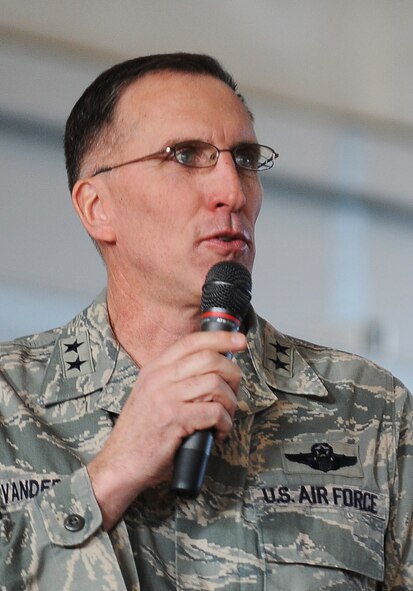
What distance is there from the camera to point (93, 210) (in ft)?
7.58

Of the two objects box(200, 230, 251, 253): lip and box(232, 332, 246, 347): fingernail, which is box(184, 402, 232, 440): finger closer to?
box(232, 332, 246, 347): fingernail

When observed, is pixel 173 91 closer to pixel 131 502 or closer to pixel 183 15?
pixel 131 502

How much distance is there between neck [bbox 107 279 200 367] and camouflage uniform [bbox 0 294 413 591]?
0.04m

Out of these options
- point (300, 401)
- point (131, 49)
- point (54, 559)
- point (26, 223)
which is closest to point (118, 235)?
point (300, 401)

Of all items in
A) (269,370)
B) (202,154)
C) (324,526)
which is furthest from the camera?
(269,370)

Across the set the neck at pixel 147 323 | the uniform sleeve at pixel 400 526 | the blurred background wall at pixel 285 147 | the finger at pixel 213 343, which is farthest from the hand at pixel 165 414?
the blurred background wall at pixel 285 147

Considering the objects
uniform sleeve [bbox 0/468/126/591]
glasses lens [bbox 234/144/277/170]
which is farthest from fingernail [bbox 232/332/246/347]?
glasses lens [bbox 234/144/277/170]

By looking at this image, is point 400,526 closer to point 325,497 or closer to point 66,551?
point 325,497

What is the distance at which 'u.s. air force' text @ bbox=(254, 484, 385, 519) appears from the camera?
6.64 feet

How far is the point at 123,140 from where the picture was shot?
2227 millimetres

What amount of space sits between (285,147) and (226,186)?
5.61 ft

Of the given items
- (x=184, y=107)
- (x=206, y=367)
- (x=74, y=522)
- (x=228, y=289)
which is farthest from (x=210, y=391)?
(x=184, y=107)

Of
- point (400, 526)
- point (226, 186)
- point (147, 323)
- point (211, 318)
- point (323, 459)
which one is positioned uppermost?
point (226, 186)

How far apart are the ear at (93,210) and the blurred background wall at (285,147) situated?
0.81 meters
